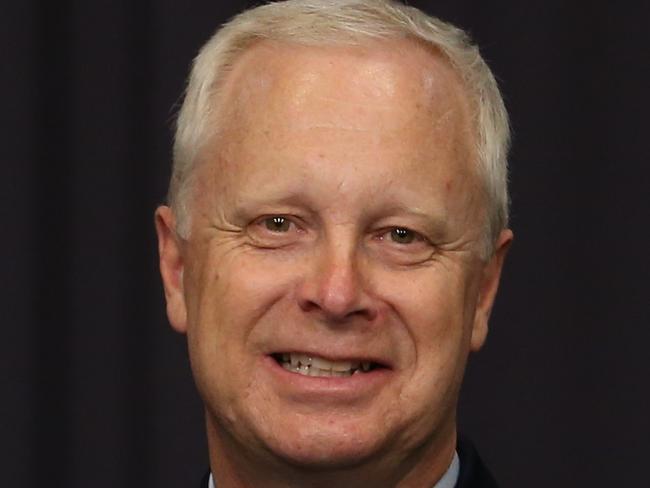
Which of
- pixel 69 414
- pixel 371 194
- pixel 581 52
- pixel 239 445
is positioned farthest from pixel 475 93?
pixel 69 414

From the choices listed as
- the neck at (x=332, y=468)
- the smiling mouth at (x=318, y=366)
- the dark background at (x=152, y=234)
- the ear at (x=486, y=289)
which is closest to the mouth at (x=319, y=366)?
the smiling mouth at (x=318, y=366)

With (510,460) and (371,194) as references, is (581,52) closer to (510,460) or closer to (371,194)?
(510,460)

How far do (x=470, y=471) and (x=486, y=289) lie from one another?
0.86ft

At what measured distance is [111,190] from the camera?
4.06 m

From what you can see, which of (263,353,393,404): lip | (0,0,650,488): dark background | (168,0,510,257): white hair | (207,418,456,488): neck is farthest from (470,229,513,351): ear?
(0,0,650,488): dark background

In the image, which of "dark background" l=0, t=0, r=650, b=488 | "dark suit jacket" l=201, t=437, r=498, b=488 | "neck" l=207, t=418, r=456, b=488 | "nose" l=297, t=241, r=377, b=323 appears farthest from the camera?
"dark background" l=0, t=0, r=650, b=488

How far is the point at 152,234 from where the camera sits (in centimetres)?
406

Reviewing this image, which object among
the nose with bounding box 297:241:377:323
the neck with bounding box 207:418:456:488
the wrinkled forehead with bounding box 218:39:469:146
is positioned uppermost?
the wrinkled forehead with bounding box 218:39:469:146

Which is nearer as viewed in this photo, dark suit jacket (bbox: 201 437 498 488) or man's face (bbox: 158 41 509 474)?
man's face (bbox: 158 41 509 474)

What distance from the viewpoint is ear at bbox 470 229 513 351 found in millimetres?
3268

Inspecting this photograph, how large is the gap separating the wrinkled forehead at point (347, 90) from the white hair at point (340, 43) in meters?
0.02

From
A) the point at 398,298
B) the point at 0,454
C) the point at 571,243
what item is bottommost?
the point at 0,454

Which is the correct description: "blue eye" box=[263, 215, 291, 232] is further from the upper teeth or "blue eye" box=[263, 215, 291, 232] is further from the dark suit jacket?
the dark suit jacket

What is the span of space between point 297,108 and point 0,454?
1.28 m
